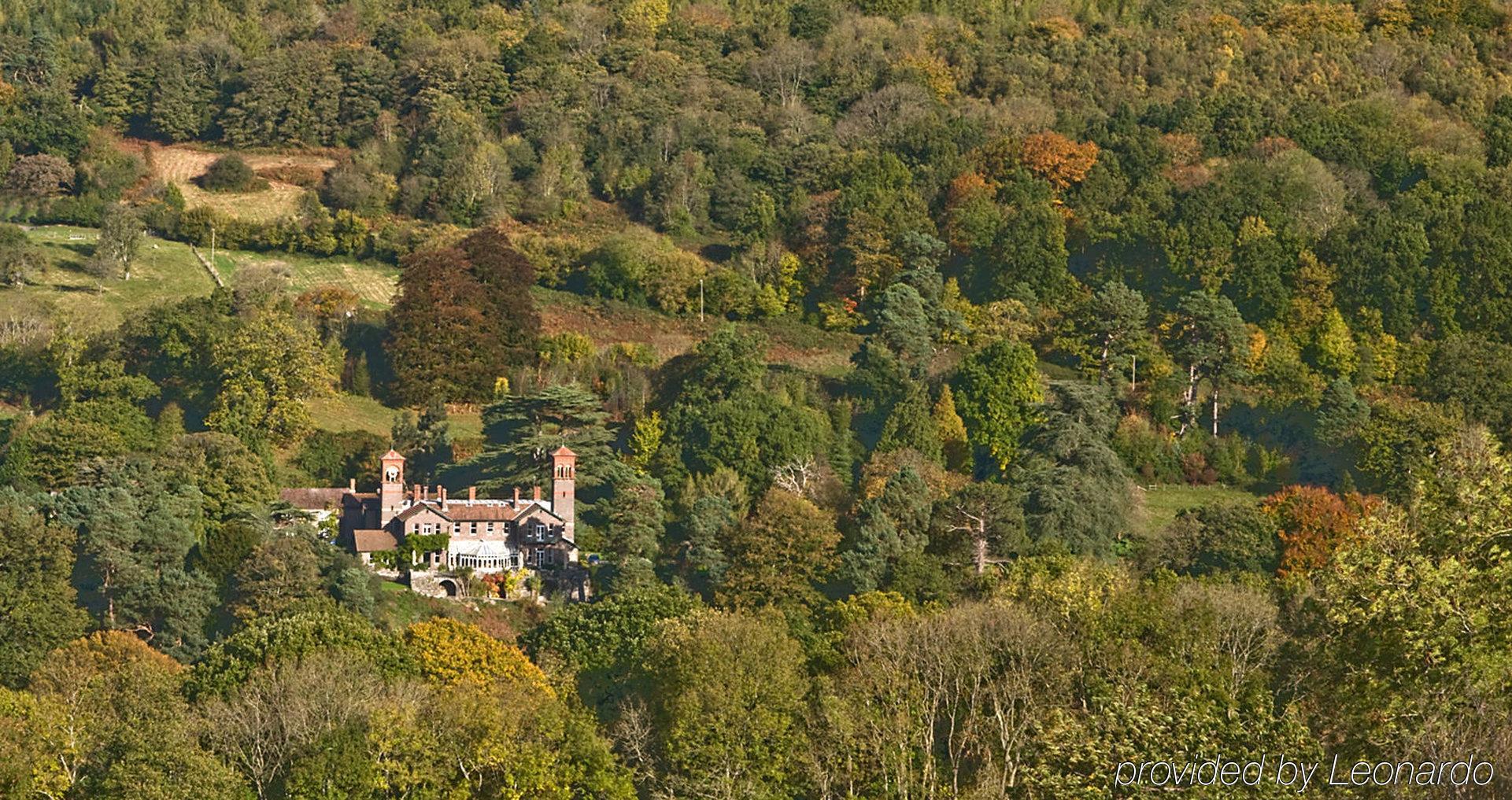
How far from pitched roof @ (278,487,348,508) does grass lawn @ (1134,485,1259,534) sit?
21.4 metres

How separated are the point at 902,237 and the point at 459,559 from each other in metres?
22.2

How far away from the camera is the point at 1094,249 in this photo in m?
84.9

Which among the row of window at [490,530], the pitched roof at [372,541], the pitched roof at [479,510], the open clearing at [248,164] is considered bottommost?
the pitched roof at [372,541]

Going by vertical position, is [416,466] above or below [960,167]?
below

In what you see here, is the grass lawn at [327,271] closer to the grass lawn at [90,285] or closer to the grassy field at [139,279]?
the grassy field at [139,279]

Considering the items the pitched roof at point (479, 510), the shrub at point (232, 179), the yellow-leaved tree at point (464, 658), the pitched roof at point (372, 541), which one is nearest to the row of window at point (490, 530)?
the pitched roof at point (479, 510)

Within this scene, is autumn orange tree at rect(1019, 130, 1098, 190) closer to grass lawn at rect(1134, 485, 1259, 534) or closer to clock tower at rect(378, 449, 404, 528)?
grass lawn at rect(1134, 485, 1259, 534)

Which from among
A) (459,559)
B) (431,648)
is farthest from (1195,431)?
(431,648)

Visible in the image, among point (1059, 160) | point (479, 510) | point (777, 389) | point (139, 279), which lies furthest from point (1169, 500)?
point (139, 279)

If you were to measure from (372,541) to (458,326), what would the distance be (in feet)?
38.0

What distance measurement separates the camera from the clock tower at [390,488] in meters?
70.8

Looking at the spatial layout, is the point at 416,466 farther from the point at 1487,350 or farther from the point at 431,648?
the point at 1487,350

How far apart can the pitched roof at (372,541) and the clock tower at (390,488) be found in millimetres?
567

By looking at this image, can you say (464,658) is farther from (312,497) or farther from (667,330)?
(667,330)
